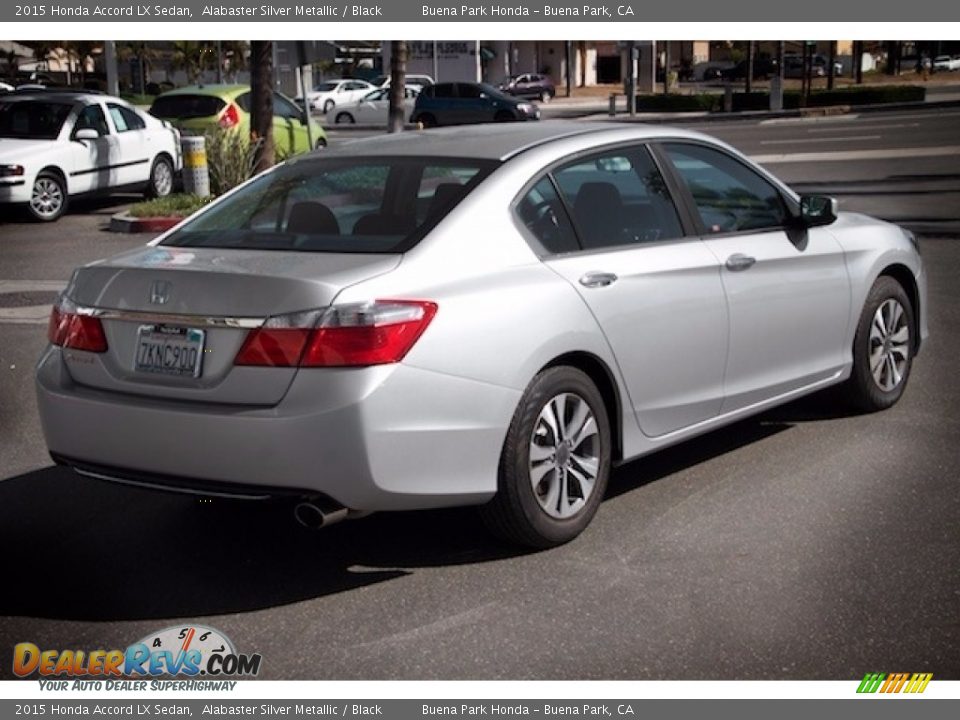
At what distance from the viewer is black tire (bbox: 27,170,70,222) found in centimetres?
1834

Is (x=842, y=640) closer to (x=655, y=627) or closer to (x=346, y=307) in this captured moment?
(x=655, y=627)

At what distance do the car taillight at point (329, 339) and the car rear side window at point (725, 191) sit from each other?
2.08 metres

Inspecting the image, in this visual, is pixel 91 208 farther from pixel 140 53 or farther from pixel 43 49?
pixel 43 49

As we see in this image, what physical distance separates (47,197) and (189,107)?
6.19m

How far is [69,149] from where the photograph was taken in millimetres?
18688

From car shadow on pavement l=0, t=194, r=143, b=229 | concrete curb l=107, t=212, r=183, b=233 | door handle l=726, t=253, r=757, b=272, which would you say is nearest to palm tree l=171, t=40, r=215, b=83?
car shadow on pavement l=0, t=194, r=143, b=229

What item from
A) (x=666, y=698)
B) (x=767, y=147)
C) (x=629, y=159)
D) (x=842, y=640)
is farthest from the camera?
(x=767, y=147)

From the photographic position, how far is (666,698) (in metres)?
4.06

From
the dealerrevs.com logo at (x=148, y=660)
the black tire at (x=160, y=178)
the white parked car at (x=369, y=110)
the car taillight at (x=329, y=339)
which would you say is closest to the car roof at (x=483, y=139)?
the car taillight at (x=329, y=339)

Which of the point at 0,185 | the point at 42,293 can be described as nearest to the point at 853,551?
the point at 42,293

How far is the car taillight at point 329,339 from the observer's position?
466 centimetres

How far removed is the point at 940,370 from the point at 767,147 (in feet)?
75.2

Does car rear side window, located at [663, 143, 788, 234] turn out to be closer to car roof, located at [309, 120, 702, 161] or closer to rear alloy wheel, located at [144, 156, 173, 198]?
car roof, located at [309, 120, 702, 161]

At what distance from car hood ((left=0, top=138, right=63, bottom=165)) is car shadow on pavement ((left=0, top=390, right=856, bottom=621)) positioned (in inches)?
491
